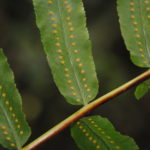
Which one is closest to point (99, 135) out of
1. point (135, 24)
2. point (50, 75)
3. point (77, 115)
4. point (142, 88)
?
point (77, 115)

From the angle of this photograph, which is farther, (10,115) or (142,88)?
(142,88)

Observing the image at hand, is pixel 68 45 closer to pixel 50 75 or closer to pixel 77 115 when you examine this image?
pixel 77 115

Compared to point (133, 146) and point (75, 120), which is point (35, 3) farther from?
point (133, 146)

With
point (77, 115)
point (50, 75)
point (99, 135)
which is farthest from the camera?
point (50, 75)

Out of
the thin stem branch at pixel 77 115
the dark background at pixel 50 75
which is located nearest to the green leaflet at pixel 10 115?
the thin stem branch at pixel 77 115

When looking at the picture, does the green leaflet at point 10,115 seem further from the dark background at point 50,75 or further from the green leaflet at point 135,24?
the dark background at point 50,75

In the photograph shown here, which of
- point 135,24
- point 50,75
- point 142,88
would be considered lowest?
point 50,75
